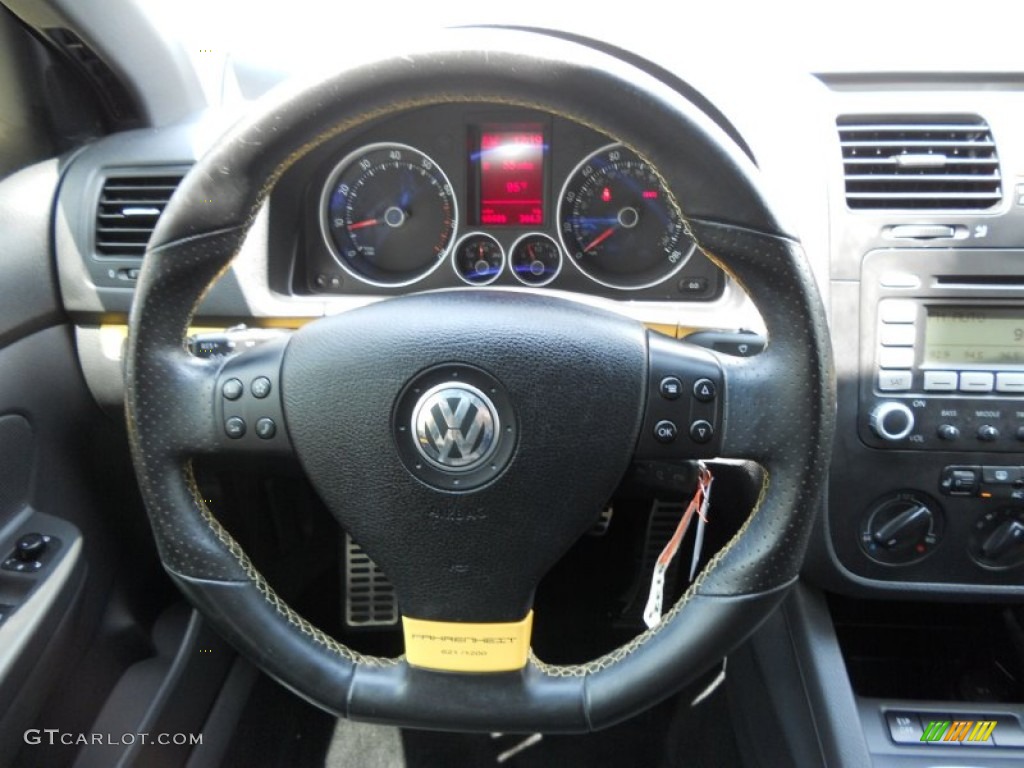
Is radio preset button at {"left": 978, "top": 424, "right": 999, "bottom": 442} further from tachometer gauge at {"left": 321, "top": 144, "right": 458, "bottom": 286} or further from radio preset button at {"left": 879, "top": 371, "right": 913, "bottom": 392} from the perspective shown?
tachometer gauge at {"left": 321, "top": 144, "right": 458, "bottom": 286}

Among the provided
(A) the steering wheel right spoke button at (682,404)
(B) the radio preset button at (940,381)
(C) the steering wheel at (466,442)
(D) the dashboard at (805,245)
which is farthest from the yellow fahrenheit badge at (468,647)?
(B) the radio preset button at (940,381)

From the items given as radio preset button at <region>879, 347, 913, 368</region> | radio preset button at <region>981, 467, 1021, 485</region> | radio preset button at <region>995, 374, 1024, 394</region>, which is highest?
radio preset button at <region>879, 347, 913, 368</region>

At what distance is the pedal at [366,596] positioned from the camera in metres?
1.82

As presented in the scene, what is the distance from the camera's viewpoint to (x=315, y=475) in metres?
1.03

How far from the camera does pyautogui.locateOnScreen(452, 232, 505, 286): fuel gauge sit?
1.63 meters

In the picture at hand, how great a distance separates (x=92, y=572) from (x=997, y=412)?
1.48 m

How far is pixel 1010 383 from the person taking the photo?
132cm

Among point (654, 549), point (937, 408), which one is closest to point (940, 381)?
point (937, 408)

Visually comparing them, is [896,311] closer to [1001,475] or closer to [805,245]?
[805,245]

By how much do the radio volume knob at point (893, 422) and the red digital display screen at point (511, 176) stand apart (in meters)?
0.65

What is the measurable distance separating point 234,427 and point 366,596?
0.96 metres

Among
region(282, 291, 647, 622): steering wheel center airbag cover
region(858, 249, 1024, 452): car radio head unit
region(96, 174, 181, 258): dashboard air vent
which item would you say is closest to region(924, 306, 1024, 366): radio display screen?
A: region(858, 249, 1024, 452): car radio head unit

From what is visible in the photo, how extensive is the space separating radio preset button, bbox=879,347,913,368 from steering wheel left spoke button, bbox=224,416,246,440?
2.94 ft

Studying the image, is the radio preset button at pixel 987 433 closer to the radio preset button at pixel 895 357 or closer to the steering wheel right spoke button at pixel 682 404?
the radio preset button at pixel 895 357
